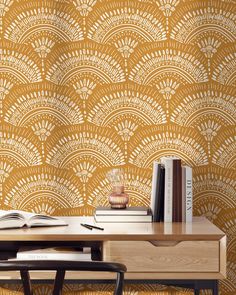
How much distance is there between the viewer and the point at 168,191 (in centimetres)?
303

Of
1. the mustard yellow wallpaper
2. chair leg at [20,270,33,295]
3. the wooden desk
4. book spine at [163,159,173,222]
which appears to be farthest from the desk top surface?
chair leg at [20,270,33,295]

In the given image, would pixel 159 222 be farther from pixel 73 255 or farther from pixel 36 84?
Result: pixel 36 84

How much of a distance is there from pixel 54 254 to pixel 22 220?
25cm

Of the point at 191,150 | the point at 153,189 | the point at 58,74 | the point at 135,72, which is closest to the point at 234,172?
the point at 191,150

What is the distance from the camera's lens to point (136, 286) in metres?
3.33

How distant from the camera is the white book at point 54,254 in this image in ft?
8.83

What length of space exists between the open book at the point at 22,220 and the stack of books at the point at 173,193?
46cm

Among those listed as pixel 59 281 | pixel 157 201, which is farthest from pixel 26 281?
pixel 157 201

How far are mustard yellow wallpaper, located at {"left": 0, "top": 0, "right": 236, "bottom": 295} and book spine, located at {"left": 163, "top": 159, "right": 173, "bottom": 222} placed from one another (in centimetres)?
30

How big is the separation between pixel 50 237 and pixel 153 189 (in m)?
0.63

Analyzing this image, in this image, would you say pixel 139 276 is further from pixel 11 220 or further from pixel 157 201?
pixel 11 220

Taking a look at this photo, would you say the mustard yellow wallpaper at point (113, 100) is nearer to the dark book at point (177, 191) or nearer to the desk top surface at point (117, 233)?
the dark book at point (177, 191)

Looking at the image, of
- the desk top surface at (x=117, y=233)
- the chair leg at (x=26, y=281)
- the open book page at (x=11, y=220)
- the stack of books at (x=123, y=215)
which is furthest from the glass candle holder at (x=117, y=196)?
the chair leg at (x=26, y=281)

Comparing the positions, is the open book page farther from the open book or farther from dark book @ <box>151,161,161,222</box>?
dark book @ <box>151,161,161,222</box>
